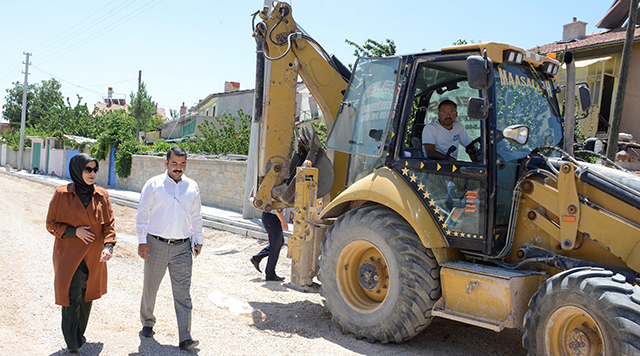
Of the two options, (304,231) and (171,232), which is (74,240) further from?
(304,231)

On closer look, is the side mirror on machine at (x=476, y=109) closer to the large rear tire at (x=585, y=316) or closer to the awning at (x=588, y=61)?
the large rear tire at (x=585, y=316)

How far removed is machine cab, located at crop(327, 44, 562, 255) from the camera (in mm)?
4492

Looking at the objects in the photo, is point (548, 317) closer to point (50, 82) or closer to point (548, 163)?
point (548, 163)

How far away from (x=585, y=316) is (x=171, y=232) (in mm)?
3279

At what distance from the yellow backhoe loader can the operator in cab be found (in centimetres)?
9

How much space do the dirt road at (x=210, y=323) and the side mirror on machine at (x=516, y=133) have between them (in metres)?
1.92

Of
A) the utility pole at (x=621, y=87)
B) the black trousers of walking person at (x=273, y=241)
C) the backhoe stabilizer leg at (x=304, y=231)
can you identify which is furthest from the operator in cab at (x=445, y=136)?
the utility pole at (x=621, y=87)

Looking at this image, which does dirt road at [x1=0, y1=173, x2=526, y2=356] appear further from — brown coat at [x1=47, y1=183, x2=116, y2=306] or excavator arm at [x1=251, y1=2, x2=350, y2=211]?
excavator arm at [x1=251, y1=2, x2=350, y2=211]

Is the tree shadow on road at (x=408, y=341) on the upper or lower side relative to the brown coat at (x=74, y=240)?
lower

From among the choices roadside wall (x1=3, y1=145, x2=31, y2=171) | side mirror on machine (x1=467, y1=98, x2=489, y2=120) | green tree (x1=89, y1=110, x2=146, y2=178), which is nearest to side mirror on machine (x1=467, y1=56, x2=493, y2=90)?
side mirror on machine (x1=467, y1=98, x2=489, y2=120)

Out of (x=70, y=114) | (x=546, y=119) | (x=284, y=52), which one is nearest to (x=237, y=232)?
(x=284, y=52)

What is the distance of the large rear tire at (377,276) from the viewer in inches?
184

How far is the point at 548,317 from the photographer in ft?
12.4

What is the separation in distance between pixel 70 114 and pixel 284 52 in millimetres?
42258
